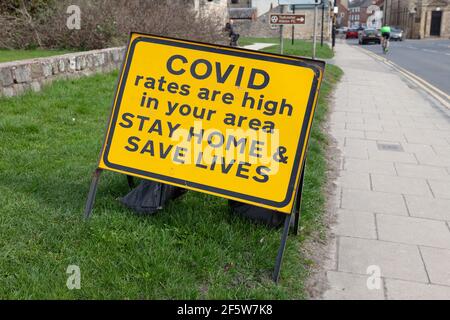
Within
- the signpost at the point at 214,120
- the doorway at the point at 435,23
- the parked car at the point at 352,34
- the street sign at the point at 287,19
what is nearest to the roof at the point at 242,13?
the parked car at the point at 352,34

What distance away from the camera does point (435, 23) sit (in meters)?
66.0

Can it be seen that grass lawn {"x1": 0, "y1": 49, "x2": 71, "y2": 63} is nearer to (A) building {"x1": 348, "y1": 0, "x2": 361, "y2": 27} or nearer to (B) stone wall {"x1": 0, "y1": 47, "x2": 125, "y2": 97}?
(B) stone wall {"x1": 0, "y1": 47, "x2": 125, "y2": 97}

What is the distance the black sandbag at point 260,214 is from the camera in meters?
3.62

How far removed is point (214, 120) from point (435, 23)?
71.9 meters

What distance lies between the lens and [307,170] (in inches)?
205

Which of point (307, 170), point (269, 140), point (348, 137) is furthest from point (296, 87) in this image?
point (348, 137)

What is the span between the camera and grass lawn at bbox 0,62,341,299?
9.39 feet

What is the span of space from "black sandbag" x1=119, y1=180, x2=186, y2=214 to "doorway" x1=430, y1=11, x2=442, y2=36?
71269mm

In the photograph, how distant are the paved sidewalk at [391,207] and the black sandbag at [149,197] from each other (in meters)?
1.38

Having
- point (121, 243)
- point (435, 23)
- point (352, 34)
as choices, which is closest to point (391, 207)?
point (121, 243)

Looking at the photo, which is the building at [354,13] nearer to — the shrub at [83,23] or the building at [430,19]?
the building at [430,19]

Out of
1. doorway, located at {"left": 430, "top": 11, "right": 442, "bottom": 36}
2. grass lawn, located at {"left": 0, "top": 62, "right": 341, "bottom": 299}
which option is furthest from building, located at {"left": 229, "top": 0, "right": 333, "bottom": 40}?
grass lawn, located at {"left": 0, "top": 62, "right": 341, "bottom": 299}

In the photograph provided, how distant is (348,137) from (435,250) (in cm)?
391
